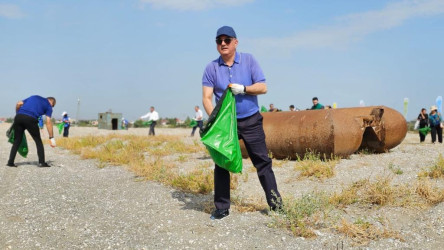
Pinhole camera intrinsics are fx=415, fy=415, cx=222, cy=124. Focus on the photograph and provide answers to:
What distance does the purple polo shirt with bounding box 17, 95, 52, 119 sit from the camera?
8781mm

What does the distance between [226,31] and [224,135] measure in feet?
3.56

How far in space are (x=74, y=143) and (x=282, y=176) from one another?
917cm

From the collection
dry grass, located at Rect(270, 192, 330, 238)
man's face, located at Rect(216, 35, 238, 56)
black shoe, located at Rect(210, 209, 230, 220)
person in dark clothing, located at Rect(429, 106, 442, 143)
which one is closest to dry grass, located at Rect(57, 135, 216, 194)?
black shoe, located at Rect(210, 209, 230, 220)

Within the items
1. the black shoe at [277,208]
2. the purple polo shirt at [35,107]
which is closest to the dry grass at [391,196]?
the black shoe at [277,208]

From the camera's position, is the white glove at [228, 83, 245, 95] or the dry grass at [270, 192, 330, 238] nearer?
the dry grass at [270, 192, 330, 238]

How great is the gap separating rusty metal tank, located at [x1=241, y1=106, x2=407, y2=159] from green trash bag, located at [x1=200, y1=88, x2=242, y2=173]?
13.2ft

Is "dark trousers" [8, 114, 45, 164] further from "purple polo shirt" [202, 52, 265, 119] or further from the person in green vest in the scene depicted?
the person in green vest

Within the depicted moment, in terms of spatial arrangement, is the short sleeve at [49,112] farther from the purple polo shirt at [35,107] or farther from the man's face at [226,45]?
the man's face at [226,45]

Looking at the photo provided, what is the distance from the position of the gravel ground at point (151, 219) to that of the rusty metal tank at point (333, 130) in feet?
2.86

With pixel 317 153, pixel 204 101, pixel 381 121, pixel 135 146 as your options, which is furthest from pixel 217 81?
pixel 135 146

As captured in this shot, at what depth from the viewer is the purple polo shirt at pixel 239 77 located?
439cm

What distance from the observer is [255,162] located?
14.7 feet

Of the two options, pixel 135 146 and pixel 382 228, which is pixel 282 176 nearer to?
pixel 382 228

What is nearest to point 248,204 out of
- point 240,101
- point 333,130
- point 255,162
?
point 255,162
